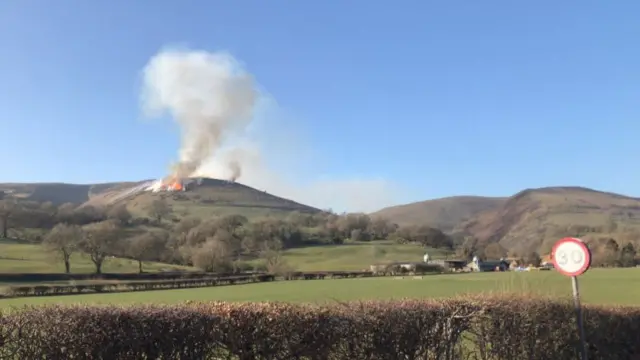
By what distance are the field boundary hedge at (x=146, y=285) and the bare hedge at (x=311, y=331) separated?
3355 inches

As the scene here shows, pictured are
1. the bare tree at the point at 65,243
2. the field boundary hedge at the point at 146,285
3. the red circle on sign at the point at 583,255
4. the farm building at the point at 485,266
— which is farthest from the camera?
the farm building at the point at 485,266

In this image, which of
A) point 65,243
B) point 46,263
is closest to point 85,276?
point 65,243

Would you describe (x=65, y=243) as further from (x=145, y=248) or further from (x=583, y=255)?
(x=583, y=255)

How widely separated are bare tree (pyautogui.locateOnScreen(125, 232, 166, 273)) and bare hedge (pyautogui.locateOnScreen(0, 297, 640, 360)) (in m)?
143

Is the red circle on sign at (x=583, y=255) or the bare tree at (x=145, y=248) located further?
the bare tree at (x=145, y=248)

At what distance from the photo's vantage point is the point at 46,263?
13925 centimetres

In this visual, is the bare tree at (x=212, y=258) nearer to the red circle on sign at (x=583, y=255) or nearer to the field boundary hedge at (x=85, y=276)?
the field boundary hedge at (x=85, y=276)

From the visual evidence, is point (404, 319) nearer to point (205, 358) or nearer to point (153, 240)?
point (205, 358)

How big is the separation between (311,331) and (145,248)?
497 feet

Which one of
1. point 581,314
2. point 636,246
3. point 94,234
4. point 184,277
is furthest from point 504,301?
point 636,246

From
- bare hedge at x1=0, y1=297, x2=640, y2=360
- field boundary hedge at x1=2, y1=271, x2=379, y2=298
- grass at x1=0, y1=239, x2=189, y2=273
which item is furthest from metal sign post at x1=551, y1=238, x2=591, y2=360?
grass at x1=0, y1=239, x2=189, y2=273

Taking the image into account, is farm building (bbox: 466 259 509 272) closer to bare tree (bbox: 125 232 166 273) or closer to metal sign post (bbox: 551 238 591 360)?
bare tree (bbox: 125 232 166 273)

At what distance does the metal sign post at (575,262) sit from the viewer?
12805mm

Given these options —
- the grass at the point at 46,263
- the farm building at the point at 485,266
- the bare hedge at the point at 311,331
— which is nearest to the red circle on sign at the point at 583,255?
the bare hedge at the point at 311,331
